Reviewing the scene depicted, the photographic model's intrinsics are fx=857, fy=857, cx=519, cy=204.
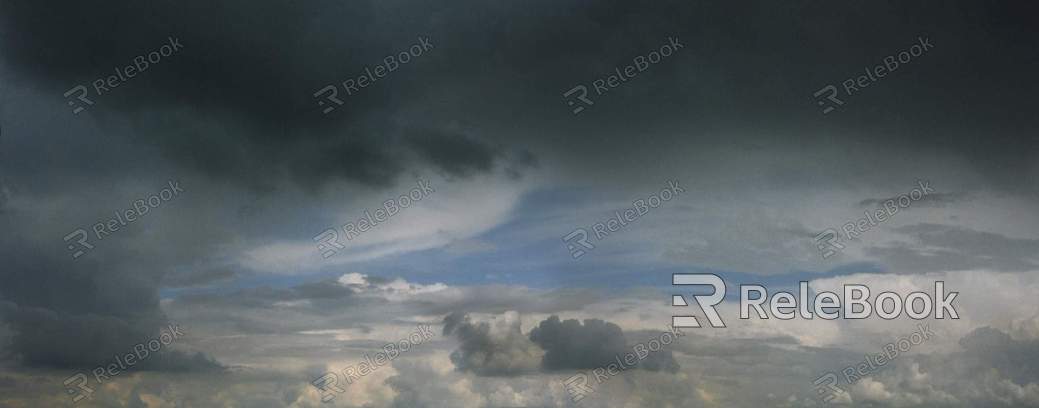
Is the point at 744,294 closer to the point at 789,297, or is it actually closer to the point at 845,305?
the point at 789,297

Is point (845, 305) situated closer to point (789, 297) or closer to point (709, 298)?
point (789, 297)

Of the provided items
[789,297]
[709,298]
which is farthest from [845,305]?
[709,298]

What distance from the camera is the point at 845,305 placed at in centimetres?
4775

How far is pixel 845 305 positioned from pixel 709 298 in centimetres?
757

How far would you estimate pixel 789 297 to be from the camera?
47.2 meters

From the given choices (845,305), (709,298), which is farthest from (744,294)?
(845,305)

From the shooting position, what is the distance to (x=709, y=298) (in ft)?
157

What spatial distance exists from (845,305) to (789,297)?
3397 millimetres

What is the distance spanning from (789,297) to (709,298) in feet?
14.1

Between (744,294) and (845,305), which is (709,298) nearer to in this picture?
(744,294)

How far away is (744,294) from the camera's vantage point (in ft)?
156
